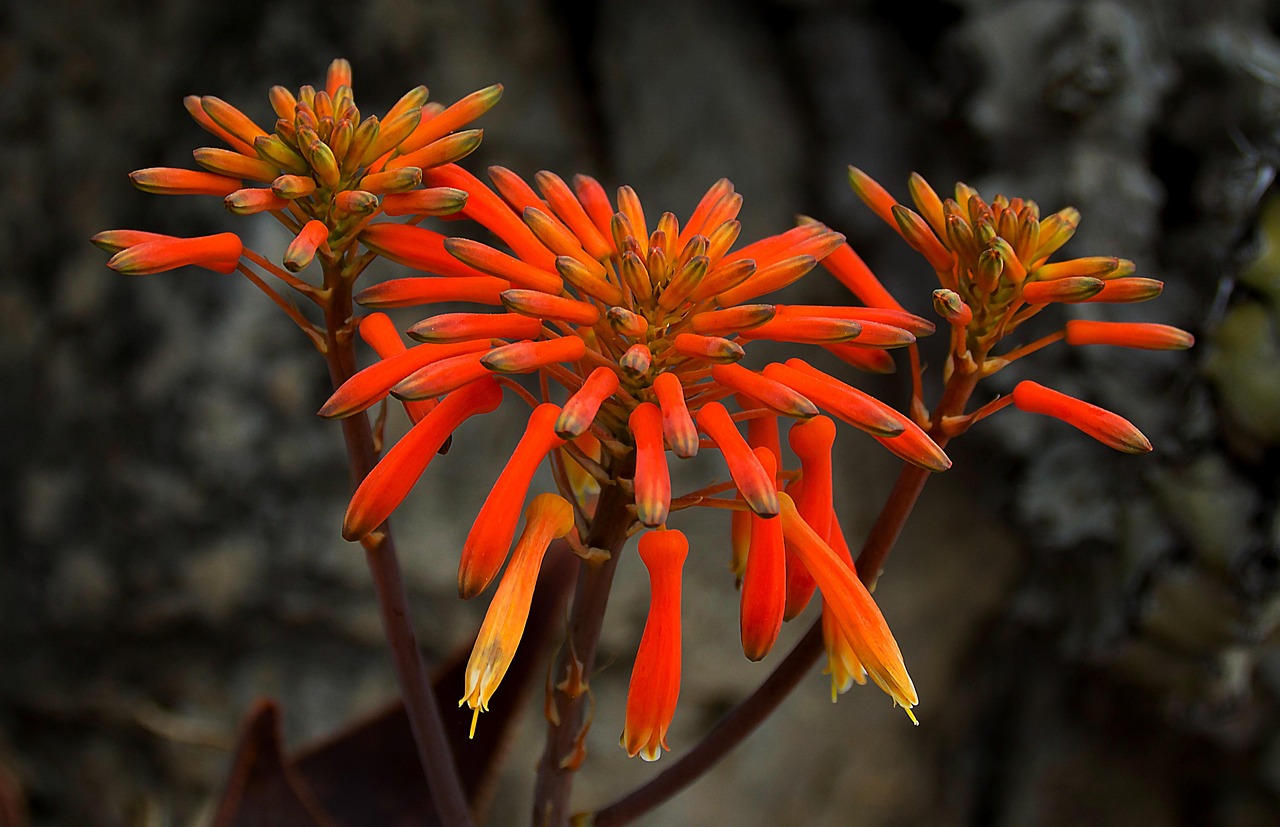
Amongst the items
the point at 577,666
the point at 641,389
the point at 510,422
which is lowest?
the point at 510,422

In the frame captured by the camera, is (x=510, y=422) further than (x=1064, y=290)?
Yes

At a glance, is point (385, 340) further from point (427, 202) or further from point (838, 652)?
point (838, 652)

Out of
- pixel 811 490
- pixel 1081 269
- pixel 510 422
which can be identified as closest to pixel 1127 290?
pixel 1081 269

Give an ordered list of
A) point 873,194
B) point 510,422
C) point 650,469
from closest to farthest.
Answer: point 650,469 → point 873,194 → point 510,422

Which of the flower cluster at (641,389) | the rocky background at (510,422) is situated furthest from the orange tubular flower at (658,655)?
the rocky background at (510,422)

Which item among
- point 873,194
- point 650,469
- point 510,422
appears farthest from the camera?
point 510,422

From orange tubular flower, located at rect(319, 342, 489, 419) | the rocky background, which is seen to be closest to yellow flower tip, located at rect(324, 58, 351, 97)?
orange tubular flower, located at rect(319, 342, 489, 419)

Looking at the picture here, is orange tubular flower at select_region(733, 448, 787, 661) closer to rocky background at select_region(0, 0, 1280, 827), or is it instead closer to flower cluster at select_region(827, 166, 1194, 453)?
flower cluster at select_region(827, 166, 1194, 453)

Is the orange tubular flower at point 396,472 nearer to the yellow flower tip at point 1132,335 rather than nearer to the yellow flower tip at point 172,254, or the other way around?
the yellow flower tip at point 172,254

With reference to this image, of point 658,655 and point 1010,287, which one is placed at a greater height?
point 1010,287

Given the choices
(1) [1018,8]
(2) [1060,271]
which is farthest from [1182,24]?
(2) [1060,271]
